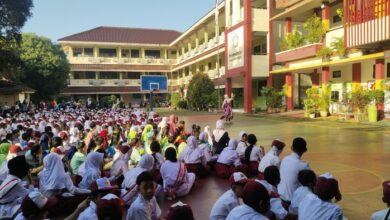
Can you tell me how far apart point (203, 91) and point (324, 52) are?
14.1 meters

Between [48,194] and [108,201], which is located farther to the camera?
[48,194]

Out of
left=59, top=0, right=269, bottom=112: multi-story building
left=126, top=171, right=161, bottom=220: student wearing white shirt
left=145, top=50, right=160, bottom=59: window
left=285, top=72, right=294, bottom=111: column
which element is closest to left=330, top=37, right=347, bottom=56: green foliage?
left=285, top=72, right=294, bottom=111: column

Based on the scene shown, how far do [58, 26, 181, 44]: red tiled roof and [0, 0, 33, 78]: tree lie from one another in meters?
24.5

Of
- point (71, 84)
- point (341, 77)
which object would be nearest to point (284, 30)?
point (341, 77)

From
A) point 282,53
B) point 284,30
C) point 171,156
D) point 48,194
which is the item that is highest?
point 284,30

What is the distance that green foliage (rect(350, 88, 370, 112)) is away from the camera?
17578 mm

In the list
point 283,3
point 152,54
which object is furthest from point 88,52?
point 283,3

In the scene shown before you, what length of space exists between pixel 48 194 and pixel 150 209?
231 centimetres

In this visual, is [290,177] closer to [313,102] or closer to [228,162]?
[228,162]

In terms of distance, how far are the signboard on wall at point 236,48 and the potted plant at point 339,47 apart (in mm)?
9167

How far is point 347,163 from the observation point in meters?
8.96

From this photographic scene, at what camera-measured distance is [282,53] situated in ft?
85.4

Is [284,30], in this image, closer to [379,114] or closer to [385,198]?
[379,114]

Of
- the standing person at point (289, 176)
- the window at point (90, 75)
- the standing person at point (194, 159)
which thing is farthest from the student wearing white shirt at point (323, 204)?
the window at point (90, 75)
